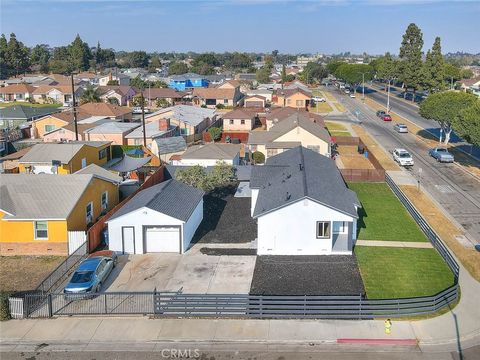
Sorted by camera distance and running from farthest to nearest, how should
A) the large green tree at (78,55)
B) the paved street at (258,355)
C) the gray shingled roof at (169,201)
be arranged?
the large green tree at (78,55) < the gray shingled roof at (169,201) < the paved street at (258,355)

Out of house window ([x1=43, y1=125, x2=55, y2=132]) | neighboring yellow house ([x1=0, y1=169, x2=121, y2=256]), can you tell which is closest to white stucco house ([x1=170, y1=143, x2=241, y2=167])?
neighboring yellow house ([x1=0, y1=169, x2=121, y2=256])

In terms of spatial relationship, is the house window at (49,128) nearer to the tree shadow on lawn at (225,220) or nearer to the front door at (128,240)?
the tree shadow on lawn at (225,220)

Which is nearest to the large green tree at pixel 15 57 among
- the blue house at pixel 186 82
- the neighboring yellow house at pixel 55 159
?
the blue house at pixel 186 82

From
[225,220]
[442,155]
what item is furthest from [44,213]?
[442,155]

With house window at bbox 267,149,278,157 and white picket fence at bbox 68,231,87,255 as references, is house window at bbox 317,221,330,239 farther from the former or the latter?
house window at bbox 267,149,278,157

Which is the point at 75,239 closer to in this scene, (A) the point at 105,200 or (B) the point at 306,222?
(A) the point at 105,200

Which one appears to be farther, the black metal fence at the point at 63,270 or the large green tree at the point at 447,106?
the large green tree at the point at 447,106

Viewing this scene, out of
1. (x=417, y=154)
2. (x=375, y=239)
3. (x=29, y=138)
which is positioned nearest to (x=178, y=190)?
(x=375, y=239)
